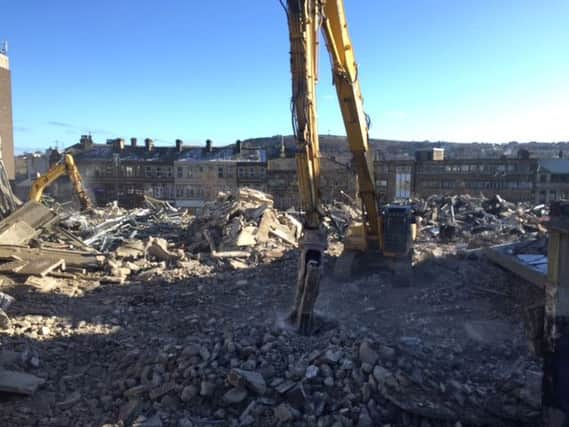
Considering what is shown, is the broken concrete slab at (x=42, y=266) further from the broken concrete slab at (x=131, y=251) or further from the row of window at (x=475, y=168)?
the row of window at (x=475, y=168)

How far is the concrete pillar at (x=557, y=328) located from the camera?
466cm

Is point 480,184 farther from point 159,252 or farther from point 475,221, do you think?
point 159,252

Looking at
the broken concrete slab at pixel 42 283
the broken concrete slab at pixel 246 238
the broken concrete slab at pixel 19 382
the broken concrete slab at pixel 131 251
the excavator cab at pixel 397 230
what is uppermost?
the excavator cab at pixel 397 230

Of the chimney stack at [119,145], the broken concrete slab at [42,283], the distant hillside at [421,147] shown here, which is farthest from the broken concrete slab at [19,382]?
the chimney stack at [119,145]

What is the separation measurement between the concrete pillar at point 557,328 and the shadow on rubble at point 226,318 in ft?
0.98

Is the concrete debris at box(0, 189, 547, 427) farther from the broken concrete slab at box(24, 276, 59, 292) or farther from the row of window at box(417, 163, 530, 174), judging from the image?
the row of window at box(417, 163, 530, 174)

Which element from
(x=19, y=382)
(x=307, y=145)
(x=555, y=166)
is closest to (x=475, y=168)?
(x=555, y=166)

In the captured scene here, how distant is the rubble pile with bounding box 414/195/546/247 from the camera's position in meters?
15.6

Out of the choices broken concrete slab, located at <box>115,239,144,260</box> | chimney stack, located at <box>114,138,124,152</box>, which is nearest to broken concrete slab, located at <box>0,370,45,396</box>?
broken concrete slab, located at <box>115,239,144,260</box>

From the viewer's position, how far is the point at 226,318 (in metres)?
8.51

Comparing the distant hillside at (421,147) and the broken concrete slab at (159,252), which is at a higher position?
the distant hillside at (421,147)

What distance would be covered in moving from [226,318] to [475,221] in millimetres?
13681

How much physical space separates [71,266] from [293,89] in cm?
830

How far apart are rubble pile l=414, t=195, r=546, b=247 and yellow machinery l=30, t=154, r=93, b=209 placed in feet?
54.7
